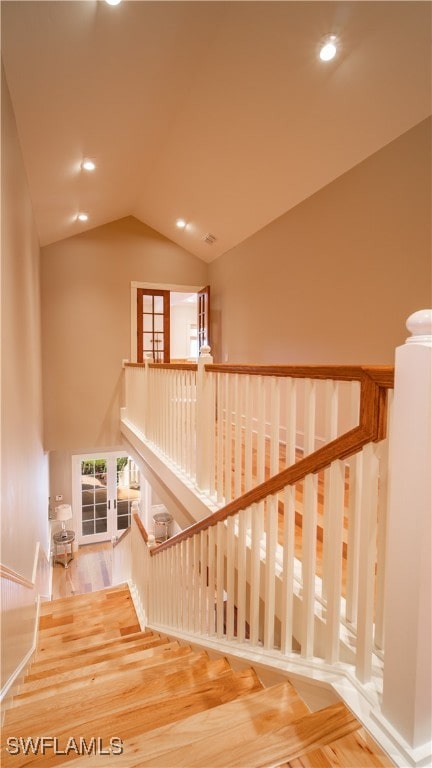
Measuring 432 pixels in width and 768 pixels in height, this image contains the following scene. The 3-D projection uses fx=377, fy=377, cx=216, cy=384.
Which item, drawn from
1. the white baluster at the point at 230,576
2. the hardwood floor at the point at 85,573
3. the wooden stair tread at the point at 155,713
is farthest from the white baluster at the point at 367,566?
the hardwood floor at the point at 85,573

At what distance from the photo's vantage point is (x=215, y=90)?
132 inches

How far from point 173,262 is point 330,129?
12.7 feet

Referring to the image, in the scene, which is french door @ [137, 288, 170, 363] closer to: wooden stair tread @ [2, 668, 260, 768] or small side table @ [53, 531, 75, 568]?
small side table @ [53, 531, 75, 568]

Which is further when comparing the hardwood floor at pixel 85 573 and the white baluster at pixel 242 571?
the hardwood floor at pixel 85 573

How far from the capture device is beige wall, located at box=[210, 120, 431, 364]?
2.86 metres

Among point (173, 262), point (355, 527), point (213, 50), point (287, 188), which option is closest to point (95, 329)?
point (173, 262)

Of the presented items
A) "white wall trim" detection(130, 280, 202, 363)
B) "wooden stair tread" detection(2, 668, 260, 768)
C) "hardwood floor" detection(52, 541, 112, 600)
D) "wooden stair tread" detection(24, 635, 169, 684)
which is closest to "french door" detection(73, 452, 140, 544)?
"hardwood floor" detection(52, 541, 112, 600)

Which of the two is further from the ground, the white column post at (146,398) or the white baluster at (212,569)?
the white column post at (146,398)

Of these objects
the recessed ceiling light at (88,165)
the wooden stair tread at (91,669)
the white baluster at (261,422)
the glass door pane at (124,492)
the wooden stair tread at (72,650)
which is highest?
the recessed ceiling light at (88,165)

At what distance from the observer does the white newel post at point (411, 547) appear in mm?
904

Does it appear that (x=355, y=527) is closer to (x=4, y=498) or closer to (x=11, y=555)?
(x=4, y=498)

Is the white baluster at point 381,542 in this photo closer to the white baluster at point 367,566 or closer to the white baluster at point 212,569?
the white baluster at point 367,566

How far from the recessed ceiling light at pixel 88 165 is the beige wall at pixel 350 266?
85.5 inches

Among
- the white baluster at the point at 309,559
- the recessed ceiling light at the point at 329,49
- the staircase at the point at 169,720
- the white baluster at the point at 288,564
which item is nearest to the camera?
the staircase at the point at 169,720
